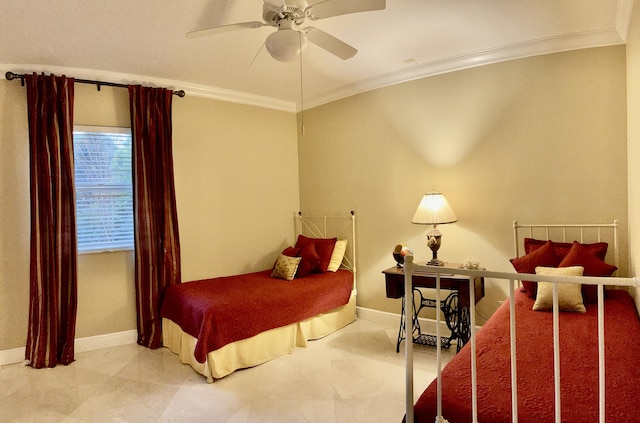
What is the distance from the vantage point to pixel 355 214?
431 centimetres

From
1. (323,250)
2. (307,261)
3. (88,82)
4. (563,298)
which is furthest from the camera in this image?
(323,250)

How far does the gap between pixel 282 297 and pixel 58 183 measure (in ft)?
7.17

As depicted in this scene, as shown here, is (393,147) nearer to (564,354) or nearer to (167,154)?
(167,154)

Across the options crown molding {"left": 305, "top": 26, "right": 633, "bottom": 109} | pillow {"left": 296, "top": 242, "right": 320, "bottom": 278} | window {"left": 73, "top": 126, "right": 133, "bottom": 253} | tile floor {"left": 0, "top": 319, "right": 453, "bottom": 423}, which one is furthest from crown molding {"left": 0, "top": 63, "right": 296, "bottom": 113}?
tile floor {"left": 0, "top": 319, "right": 453, "bottom": 423}

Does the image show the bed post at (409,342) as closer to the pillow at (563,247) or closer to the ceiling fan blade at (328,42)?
the ceiling fan blade at (328,42)

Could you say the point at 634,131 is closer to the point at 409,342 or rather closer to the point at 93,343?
the point at 409,342

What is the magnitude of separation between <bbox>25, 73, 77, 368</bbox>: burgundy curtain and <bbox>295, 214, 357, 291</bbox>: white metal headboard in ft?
8.18

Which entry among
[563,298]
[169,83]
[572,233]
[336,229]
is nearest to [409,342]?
[563,298]

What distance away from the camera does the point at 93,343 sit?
354 centimetres

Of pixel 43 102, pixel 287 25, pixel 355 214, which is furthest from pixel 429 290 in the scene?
pixel 43 102

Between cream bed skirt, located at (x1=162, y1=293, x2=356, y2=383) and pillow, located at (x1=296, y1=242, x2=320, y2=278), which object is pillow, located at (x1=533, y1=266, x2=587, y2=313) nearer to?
cream bed skirt, located at (x1=162, y1=293, x2=356, y2=383)

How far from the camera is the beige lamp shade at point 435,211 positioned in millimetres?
3309

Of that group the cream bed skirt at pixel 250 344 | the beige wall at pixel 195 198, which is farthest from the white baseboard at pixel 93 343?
the cream bed skirt at pixel 250 344

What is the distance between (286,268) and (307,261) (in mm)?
A: 241
